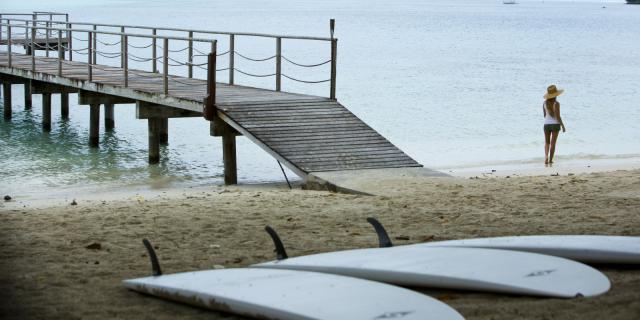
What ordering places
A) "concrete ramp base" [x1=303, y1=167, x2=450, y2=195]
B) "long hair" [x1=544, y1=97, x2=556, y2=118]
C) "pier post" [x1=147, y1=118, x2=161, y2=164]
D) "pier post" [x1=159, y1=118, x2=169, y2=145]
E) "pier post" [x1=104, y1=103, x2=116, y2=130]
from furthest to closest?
"pier post" [x1=104, y1=103, x2=116, y2=130], "pier post" [x1=159, y1=118, x2=169, y2=145], "pier post" [x1=147, y1=118, x2=161, y2=164], "long hair" [x1=544, y1=97, x2=556, y2=118], "concrete ramp base" [x1=303, y1=167, x2=450, y2=195]

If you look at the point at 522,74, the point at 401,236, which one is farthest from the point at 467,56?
the point at 401,236

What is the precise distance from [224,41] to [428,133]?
180 ft

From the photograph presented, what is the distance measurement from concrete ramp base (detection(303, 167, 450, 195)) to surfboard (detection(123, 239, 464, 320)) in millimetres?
4155

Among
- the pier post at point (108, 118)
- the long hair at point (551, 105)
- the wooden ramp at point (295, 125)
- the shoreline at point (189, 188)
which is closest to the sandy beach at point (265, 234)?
the wooden ramp at point (295, 125)

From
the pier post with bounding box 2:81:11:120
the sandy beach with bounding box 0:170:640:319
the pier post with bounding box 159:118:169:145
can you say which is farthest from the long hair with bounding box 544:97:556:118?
the pier post with bounding box 2:81:11:120

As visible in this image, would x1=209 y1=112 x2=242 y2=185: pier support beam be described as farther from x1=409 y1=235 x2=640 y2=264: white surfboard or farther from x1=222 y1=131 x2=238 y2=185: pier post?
x1=409 y1=235 x2=640 y2=264: white surfboard

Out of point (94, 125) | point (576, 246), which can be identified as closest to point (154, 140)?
point (94, 125)

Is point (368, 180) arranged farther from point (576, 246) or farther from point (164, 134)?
point (164, 134)

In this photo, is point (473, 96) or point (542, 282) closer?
point (542, 282)

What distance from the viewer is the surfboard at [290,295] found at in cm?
488

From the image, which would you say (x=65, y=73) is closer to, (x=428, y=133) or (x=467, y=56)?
(x=428, y=133)

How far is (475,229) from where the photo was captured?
7746 mm

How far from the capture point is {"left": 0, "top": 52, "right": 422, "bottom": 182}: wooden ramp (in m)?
11.2

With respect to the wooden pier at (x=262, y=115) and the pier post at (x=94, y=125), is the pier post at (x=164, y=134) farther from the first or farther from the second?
the wooden pier at (x=262, y=115)
